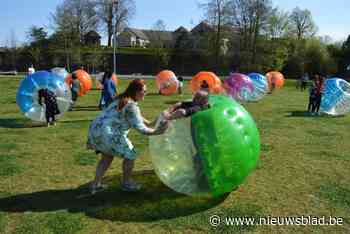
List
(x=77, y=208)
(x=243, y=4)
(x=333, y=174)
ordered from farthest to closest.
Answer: (x=243, y=4)
(x=333, y=174)
(x=77, y=208)

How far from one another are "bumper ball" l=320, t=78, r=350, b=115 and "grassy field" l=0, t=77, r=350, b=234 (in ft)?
17.1

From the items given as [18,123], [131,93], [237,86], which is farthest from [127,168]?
[237,86]

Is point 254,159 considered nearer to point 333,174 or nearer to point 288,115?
point 333,174

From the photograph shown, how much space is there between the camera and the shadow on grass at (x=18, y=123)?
11477 millimetres

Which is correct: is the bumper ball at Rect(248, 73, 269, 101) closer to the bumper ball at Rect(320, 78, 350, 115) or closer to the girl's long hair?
the bumper ball at Rect(320, 78, 350, 115)

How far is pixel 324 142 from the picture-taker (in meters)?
9.83

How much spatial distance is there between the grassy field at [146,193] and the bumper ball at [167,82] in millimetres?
12279

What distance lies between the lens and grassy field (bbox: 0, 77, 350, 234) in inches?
189

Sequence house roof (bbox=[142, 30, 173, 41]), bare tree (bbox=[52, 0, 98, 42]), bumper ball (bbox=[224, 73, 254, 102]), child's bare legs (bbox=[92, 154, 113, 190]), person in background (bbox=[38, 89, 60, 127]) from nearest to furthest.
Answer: child's bare legs (bbox=[92, 154, 113, 190]) → person in background (bbox=[38, 89, 60, 127]) → bumper ball (bbox=[224, 73, 254, 102]) → bare tree (bbox=[52, 0, 98, 42]) → house roof (bbox=[142, 30, 173, 41])

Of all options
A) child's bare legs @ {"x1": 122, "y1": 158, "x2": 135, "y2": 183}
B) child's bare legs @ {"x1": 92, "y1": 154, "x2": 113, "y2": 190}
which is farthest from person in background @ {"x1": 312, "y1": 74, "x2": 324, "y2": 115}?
child's bare legs @ {"x1": 92, "y1": 154, "x2": 113, "y2": 190}

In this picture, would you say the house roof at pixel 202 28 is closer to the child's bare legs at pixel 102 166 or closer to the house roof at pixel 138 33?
the house roof at pixel 138 33

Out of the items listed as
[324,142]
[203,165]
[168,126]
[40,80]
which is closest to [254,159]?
[203,165]

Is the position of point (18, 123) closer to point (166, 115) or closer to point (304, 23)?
point (166, 115)

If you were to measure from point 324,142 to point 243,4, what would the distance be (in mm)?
44545
